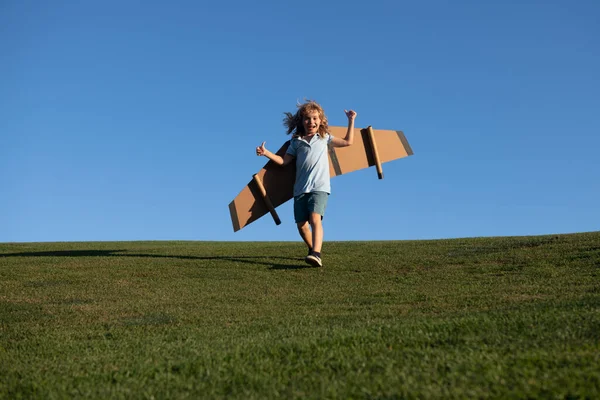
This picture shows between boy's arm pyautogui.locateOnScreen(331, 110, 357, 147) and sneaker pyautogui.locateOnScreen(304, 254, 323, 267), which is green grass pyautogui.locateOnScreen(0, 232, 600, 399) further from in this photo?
boy's arm pyautogui.locateOnScreen(331, 110, 357, 147)

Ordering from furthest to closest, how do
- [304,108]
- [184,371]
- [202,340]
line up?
[304,108] < [202,340] < [184,371]

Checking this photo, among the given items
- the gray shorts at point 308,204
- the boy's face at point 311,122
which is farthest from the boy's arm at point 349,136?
the gray shorts at point 308,204

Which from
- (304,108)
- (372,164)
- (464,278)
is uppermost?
(304,108)

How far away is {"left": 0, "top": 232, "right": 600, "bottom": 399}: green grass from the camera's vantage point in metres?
3.19

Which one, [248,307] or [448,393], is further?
[248,307]

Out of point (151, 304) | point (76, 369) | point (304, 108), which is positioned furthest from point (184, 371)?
point (304, 108)

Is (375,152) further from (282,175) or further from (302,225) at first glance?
(302,225)

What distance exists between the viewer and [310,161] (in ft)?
30.8

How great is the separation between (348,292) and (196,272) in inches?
105

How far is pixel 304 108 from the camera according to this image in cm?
991

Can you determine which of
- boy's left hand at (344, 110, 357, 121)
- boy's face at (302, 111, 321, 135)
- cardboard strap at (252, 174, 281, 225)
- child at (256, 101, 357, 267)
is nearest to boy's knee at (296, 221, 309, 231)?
child at (256, 101, 357, 267)

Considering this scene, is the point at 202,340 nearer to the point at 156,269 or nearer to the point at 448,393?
the point at 448,393

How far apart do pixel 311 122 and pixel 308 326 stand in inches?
208

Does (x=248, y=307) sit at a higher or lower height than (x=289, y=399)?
higher
